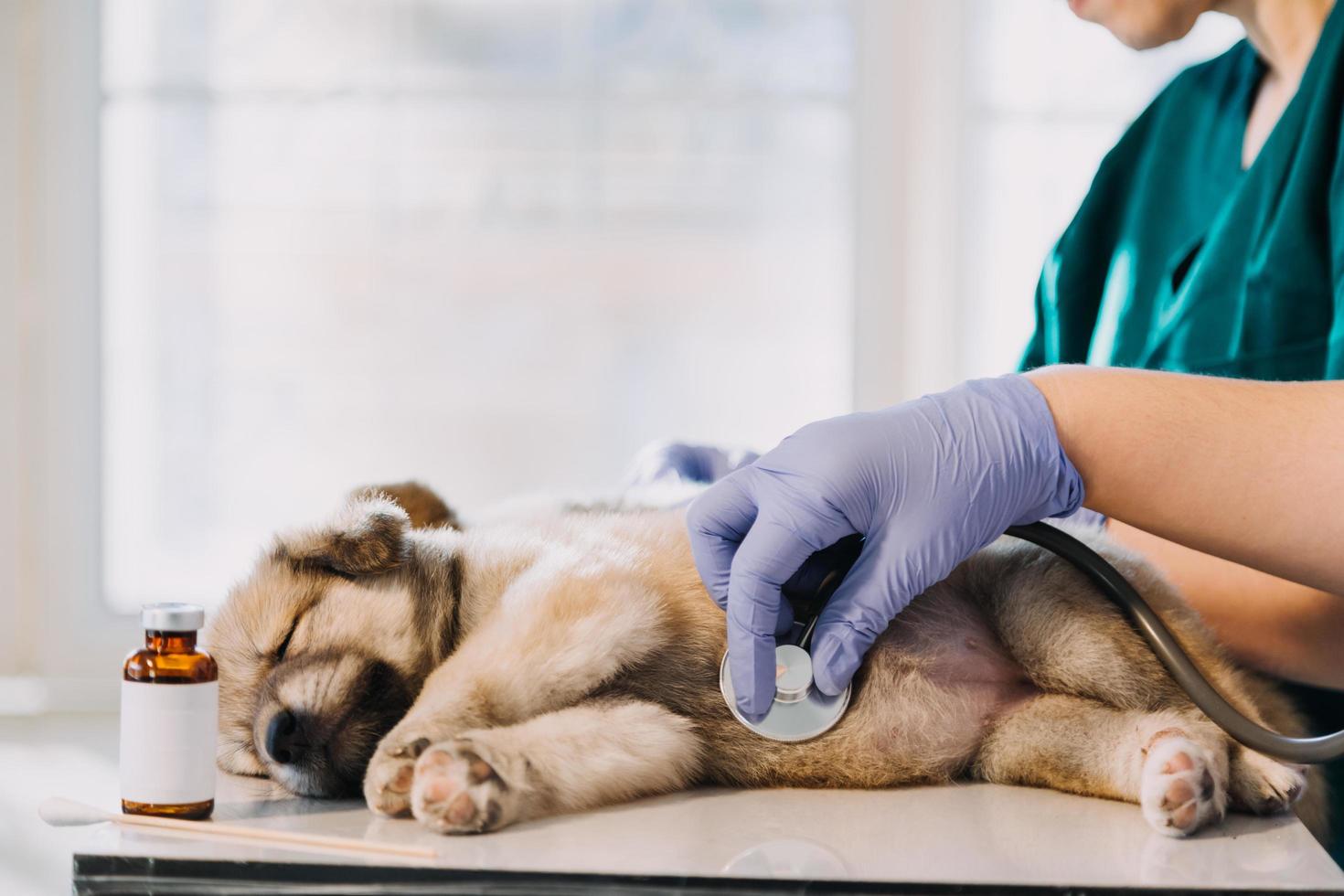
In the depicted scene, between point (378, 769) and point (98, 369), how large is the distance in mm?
2295

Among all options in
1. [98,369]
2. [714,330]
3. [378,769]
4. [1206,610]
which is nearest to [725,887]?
[378,769]

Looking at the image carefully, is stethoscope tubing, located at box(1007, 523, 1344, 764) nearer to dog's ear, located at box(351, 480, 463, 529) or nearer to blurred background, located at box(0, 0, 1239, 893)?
dog's ear, located at box(351, 480, 463, 529)

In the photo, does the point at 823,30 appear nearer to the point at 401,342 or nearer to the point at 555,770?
the point at 401,342

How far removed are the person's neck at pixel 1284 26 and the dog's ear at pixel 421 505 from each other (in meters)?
1.47

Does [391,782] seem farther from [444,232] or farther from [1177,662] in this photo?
[444,232]

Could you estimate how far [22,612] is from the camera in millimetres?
2814

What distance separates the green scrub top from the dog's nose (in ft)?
4.18

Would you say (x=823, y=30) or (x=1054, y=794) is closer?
(x=1054, y=794)

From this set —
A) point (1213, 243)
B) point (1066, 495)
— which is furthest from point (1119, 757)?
point (1213, 243)

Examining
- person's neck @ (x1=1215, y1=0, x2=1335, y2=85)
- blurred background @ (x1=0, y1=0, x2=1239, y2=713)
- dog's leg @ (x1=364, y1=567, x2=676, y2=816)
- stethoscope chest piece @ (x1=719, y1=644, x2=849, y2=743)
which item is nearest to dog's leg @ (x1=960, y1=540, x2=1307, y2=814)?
stethoscope chest piece @ (x1=719, y1=644, x2=849, y2=743)

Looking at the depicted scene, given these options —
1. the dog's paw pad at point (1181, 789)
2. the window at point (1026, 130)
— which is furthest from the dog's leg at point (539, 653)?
the window at point (1026, 130)

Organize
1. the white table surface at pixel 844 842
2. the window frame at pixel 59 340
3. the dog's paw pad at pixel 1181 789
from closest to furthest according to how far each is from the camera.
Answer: the white table surface at pixel 844 842 < the dog's paw pad at pixel 1181 789 < the window frame at pixel 59 340

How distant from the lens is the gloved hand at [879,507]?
107 centimetres

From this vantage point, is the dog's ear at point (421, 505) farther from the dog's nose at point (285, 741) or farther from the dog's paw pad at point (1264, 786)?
the dog's paw pad at point (1264, 786)
